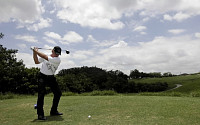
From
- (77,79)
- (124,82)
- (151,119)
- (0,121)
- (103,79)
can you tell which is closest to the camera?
(151,119)

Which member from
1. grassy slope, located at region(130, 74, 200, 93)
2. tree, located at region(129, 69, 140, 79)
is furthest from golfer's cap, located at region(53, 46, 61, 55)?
tree, located at region(129, 69, 140, 79)

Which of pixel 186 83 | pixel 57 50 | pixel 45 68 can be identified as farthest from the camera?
pixel 186 83

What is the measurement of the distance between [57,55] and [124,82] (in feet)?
303

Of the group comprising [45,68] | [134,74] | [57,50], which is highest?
[134,74]

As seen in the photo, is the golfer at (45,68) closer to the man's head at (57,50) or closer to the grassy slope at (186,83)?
the man's head at (57,50)

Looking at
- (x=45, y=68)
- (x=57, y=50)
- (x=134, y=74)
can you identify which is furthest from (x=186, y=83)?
A: (x=45, y=68)

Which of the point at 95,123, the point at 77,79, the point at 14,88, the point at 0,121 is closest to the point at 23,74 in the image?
the point at 14,88

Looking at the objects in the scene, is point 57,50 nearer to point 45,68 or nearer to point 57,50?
point 57,50

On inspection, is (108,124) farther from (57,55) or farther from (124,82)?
(124,82)

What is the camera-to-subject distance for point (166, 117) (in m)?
6.02

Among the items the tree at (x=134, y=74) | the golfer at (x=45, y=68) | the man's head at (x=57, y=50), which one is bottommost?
the golfer at (x=45, y=68)

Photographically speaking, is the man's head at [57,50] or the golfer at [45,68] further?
the man's head at [57,50]

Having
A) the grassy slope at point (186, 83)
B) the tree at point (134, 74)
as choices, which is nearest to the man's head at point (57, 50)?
the grassy slope at point (186, 83)

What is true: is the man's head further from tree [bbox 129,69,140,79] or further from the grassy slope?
tree [bbox 129,69,140,79]
